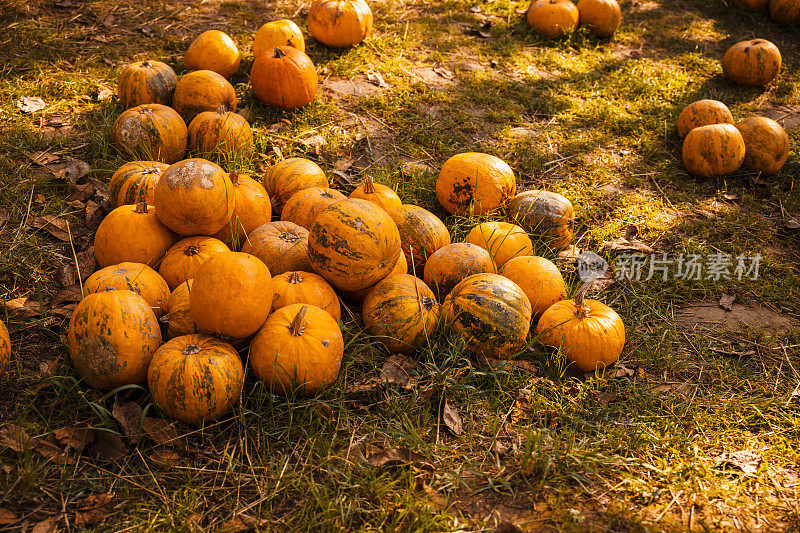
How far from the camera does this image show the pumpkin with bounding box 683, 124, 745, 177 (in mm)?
5137

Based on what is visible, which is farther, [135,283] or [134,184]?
[134,184]

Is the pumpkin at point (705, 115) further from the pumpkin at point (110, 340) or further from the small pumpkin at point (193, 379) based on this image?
the pumpkin at point (110, 340)

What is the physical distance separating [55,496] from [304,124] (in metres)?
3.76

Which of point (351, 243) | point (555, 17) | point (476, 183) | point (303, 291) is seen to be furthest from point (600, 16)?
point (303, 291)

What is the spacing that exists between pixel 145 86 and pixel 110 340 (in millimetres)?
3068

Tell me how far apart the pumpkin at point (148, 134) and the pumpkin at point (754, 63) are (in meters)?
5.96

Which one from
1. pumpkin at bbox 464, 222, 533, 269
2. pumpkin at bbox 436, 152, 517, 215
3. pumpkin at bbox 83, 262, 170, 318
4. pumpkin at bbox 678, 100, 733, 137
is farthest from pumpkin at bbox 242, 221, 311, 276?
pumpkin at bbox 678, 100, 733, 137

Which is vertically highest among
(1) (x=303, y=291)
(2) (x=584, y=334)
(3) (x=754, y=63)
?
(3) (x=754, y=63)

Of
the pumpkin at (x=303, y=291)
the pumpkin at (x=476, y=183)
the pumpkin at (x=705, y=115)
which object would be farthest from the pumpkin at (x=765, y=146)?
the pumpkin at (x=303, y=291)

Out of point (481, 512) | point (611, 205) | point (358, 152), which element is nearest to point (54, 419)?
point (481, 512)

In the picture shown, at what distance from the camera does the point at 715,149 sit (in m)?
5.15

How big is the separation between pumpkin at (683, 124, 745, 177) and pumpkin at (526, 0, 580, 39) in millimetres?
2791

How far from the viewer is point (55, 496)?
2617mm

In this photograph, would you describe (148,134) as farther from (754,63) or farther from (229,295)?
(754,63)
